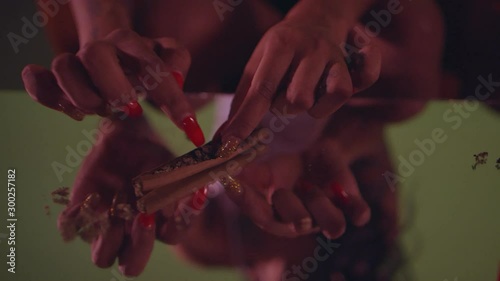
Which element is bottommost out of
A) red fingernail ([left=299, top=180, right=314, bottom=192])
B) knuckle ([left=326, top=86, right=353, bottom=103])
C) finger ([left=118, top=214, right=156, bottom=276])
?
red fingernail ([left=299, top=180, right=314, bottom=192])

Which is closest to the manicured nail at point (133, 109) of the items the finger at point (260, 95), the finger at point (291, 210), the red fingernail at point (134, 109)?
the red fingernail at point (134, 109)

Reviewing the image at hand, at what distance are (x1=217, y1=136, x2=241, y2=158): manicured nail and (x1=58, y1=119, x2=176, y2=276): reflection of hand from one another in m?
0.07

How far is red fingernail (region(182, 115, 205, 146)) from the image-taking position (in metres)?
0.58

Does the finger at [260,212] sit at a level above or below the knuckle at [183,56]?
below

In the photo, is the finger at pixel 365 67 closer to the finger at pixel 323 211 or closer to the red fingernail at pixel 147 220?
the finger at pixel 323 211

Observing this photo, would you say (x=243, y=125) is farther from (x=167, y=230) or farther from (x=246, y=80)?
(x=167, y=230)

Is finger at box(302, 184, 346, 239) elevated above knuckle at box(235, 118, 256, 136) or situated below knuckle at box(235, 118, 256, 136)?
below

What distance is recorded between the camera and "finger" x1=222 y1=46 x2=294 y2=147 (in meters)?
0.59

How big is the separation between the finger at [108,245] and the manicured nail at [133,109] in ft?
0.49

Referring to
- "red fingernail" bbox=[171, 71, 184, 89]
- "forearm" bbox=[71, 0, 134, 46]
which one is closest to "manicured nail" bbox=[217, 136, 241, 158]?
"red fingernail" bbox=[171, 71, 184, 89]

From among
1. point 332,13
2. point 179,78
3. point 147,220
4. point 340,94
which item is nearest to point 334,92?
point 340,94

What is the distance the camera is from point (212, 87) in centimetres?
61

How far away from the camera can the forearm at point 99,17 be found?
580 millimetres

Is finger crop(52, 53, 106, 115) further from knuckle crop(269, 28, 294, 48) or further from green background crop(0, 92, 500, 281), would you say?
knuckle crop(269, 28, 294, 48)
